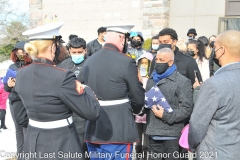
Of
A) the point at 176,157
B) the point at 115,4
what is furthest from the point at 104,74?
the point at 115,4

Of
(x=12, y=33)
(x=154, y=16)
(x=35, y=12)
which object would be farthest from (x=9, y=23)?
(x=154, y=16)

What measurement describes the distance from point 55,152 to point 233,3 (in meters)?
9.13

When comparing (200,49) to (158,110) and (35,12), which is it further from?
(35,12)

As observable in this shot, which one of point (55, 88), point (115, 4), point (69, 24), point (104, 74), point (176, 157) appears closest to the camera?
point (55, 88)

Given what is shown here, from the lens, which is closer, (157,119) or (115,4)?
(157,119)

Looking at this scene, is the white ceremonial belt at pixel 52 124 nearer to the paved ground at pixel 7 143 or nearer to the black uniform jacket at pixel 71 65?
the black uniform jacket at pixel 71 65

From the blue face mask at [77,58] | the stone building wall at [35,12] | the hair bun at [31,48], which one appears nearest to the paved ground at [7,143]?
the blue face mask at [77,58]

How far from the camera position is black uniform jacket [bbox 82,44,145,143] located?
10.3 ft

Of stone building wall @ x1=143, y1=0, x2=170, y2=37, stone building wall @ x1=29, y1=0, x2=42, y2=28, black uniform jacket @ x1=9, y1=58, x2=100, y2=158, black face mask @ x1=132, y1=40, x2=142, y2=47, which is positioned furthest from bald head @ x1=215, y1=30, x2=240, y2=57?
stone building wall @ x1=29, y1=0, x2=42, y2=28

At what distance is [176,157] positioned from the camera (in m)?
3.81

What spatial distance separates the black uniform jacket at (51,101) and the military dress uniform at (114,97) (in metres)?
0.58

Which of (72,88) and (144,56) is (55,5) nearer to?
(144,56)

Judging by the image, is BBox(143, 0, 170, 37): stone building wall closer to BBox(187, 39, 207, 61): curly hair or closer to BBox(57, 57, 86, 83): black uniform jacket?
BBox(187, 39, 207, 61): curly hair

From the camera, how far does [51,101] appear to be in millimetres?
2451
